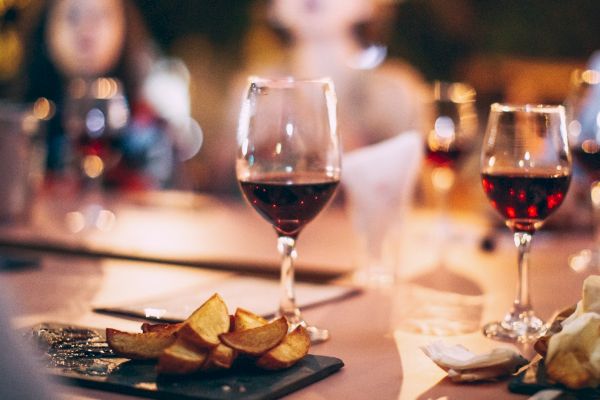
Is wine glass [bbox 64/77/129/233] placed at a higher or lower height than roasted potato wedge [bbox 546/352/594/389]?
higher

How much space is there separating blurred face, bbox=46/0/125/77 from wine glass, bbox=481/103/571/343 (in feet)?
8.43

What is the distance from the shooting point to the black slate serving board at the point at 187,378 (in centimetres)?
72

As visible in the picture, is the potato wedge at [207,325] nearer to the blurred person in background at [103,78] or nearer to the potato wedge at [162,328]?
the potato wedge at [162,328]

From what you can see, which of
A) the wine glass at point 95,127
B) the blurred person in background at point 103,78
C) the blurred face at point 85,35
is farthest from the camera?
the blurred face at point 85,35

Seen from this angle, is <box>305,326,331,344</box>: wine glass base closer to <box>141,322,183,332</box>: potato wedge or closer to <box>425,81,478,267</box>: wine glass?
<box>141,322,183,332</box>: potato wedge

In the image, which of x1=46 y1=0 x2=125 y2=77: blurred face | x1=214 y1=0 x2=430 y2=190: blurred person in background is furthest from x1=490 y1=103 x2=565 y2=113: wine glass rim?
x1=46 y1=0 x2=125 y2=77: blurred face

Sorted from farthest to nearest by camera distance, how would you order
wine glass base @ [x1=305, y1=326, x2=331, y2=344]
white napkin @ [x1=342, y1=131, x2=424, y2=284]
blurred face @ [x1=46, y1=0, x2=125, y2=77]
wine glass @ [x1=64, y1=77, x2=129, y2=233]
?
blurred face @ [x1=46, y1=0, x2=125, y2=77]
wine glass @ [x1=64, y1=77, x2=129, y2=233]
white napkin @ [x1=342, y1=131, x2=424, y2=284]
wine glass base @ [x1=305, y1=326, x2=331, y2=344]

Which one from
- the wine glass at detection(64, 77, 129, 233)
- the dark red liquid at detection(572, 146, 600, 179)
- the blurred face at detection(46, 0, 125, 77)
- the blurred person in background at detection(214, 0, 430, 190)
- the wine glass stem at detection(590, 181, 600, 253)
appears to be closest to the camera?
the dark red liquid at detection(572, 146, 600, 179)

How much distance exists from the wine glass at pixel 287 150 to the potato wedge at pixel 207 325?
0.20 metres

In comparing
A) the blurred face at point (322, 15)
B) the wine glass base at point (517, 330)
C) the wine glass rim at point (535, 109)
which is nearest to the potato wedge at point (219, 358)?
the wine glass base at point (517, 330)

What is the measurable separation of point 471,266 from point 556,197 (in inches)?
17.6

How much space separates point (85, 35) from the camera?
11.1 feet

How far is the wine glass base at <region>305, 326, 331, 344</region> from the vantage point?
96 centimetres

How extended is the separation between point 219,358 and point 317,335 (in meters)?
0.23
